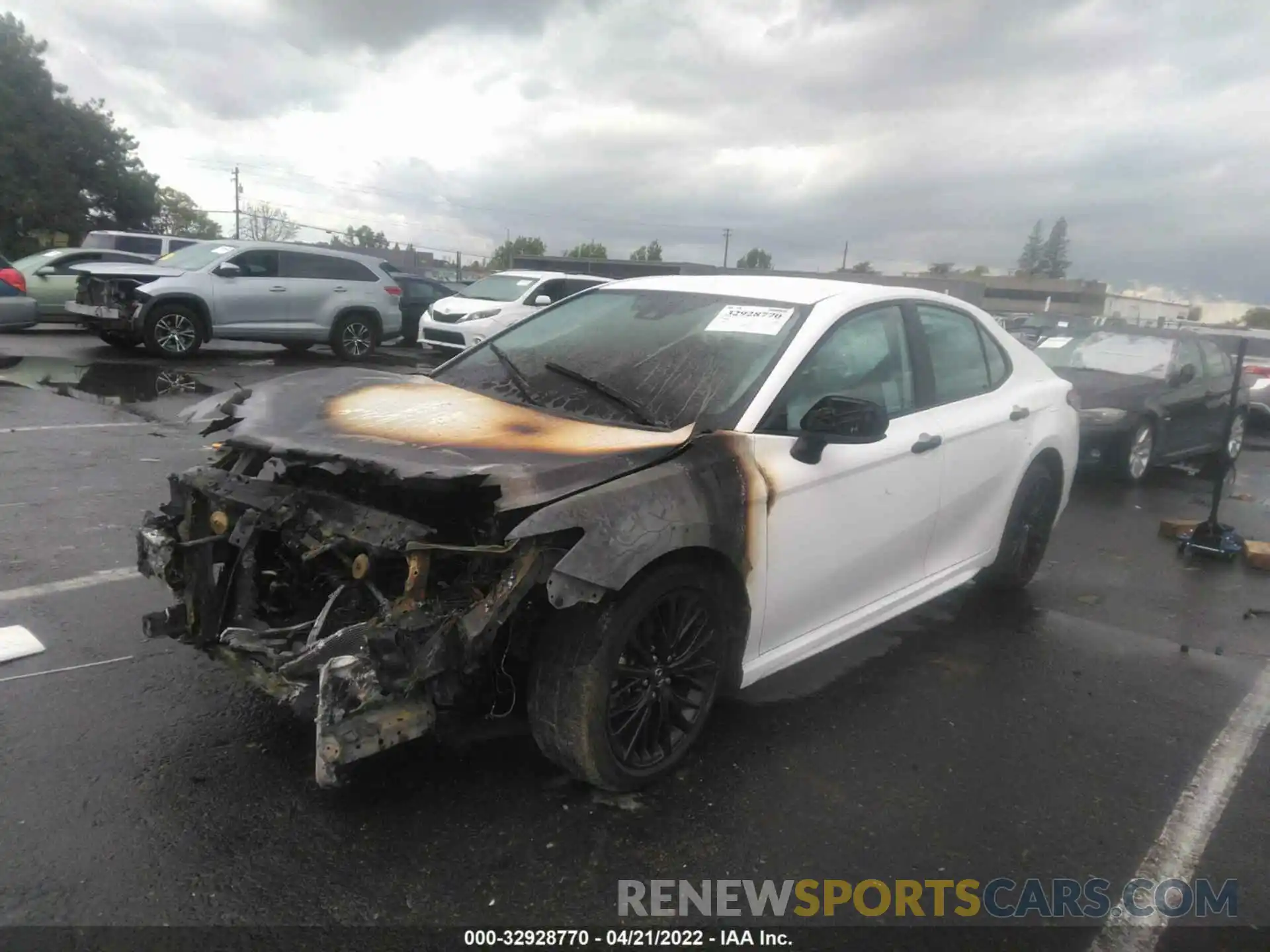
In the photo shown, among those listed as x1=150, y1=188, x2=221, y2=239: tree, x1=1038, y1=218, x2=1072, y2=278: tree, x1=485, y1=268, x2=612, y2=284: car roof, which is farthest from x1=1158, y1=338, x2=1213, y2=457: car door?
x1=1038, y1=218, x2=1072, y2=278: tree

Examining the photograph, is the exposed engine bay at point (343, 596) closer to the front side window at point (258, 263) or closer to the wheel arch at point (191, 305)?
the wheel arch at point (191, 305)

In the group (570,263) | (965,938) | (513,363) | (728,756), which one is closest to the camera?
(965,938)

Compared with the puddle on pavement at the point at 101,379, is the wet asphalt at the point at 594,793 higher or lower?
lower

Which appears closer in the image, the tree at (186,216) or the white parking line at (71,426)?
the white parking line at (71,426)

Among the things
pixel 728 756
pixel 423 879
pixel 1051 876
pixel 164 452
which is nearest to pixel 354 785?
pixel 423 879

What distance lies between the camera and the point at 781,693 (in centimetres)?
371

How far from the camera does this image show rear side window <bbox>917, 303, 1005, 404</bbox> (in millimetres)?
4121

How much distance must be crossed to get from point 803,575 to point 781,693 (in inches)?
28.1

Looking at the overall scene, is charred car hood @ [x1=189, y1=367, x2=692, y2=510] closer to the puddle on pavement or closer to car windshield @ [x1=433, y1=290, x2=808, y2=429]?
car windshield @ [x1=433, y1=290, x2=808, y2=429]

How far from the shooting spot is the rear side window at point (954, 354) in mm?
4121

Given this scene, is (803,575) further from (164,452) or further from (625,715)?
(164,452)

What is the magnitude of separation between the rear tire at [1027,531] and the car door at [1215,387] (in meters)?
5.59

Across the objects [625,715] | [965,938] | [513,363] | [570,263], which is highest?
[570,263]

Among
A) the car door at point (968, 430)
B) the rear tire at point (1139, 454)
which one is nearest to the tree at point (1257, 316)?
the rear tire at point (1139, 454)
